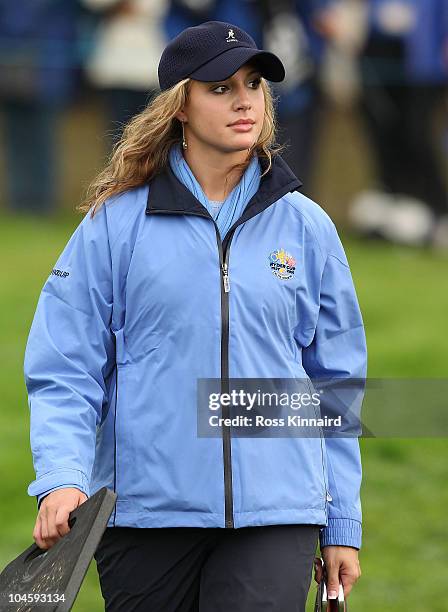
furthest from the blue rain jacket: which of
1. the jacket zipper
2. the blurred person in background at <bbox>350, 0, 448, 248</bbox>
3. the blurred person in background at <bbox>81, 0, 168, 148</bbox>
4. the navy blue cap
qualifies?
the blurred person in background at <bbox>350, 0, 448, 248</bbox>

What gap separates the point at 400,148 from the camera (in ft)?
43.0

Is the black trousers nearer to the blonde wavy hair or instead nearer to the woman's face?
the blonde wavy hair

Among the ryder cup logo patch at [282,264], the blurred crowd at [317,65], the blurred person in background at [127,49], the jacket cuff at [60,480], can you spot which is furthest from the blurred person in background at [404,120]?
the jacket cuff at [60,480]

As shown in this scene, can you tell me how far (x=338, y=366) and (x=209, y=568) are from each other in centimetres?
58

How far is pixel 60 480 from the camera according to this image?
360 cm

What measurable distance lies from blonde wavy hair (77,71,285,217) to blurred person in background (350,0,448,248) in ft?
29.1

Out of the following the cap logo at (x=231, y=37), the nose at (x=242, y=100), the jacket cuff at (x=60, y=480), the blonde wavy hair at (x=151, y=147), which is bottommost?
the jacket cuff at (x=60, y=480)

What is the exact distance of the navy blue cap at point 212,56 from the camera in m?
3.75

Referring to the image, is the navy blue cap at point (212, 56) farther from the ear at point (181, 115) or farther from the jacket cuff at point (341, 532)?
the jacket cuff at point (341, 532)

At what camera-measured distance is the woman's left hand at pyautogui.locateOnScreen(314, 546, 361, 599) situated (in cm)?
387

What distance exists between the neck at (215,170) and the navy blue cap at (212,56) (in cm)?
19

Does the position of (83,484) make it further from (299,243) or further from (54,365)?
(299,243)

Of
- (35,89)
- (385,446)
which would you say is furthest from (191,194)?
(35,89)

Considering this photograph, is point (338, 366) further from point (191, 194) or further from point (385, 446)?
point (385, 446)
